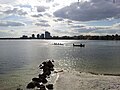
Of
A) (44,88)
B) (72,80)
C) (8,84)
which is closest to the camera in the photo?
(44,88)

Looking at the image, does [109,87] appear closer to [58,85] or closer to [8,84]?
[58,85]

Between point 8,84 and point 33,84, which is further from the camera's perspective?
point 8,84

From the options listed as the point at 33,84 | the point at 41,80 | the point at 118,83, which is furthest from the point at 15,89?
the point at 118,83

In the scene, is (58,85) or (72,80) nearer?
(58,85)

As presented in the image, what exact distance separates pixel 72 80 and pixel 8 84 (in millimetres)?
11525

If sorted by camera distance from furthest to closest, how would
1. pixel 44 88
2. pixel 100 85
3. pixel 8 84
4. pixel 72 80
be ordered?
pixel 72 80 < pixel 8 84 < pixel 100 85 < pixel 44 88

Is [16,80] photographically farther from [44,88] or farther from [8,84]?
[44,88]

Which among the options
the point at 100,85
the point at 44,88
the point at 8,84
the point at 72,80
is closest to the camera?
the point at 44,88

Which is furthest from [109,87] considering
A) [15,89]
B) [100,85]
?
[15,89]

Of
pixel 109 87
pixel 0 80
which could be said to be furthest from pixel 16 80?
pixel 109 87

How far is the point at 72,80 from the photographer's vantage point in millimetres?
45344

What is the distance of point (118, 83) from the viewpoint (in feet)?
134

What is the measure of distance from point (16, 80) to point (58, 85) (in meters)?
9.62

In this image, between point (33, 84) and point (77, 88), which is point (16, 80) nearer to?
point (33, 84)
